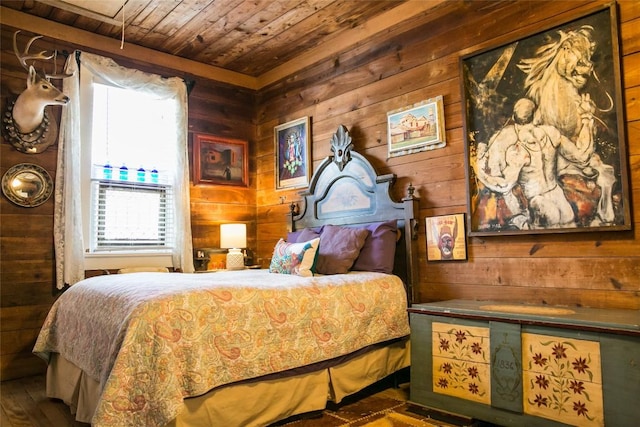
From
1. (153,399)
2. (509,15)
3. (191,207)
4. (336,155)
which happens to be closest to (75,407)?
(153,399)

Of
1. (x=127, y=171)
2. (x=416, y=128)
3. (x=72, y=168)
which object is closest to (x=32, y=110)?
(x=72, y=168)

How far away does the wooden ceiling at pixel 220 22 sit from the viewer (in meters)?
3.44

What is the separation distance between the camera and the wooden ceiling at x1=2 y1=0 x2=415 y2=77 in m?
3.44

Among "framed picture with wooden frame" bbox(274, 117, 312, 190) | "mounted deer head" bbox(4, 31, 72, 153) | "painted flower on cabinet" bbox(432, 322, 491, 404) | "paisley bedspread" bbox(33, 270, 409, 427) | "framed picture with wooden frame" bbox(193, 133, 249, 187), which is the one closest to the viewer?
"paisley bedspread" bbox(33, 270, 409, 427)

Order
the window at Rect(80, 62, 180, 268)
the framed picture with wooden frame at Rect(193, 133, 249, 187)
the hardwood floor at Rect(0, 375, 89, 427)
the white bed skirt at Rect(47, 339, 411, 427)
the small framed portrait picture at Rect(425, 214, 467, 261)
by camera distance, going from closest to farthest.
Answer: the white bed skirt at Rect(47, 339, 411, 427)
the hardwood floor at Rect(0, 375, 89, 427)
the small framed portrait picture at Rect(425, 214, 467, 261)
the window at Rect(80, 62, 180, 268)
the framed picture with wooden frame at Rect(193, 133, 249, 187)

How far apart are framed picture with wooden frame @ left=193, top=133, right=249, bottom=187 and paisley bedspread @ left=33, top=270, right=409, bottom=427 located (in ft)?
6.20

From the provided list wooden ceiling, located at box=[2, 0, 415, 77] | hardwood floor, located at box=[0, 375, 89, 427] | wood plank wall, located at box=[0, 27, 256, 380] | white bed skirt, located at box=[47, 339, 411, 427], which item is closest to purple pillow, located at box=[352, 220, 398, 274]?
white bed skirt, located at box=[47, 339, 411, 427]

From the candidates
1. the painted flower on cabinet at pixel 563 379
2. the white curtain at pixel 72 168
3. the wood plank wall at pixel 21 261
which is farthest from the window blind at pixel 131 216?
the painted flower on cabinet at pixel 563 379

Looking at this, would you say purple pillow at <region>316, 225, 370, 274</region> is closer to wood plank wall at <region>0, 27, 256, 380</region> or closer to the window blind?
the window blind

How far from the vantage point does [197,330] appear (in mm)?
1969

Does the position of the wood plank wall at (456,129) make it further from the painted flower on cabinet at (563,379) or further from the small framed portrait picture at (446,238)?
the painted flower on cabinet at (563,379)

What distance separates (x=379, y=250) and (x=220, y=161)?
7.25ft

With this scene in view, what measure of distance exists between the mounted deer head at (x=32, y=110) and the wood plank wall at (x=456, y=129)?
6.89 ft

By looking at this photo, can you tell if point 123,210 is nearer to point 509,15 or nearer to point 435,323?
point 435,323
